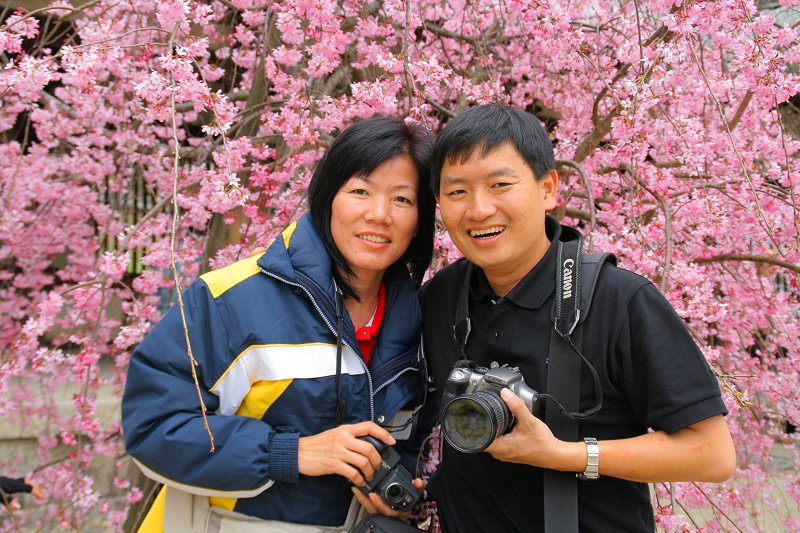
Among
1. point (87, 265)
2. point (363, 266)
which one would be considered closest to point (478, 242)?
point (363, 266)

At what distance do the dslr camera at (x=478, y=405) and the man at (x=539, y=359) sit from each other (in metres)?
0.04

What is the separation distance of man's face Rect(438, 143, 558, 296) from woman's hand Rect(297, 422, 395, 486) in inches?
18.7

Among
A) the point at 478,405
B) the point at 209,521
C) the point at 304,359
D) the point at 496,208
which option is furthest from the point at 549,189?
the point at 209,521

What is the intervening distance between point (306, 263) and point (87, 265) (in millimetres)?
3184

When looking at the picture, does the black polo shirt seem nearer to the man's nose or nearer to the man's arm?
the man's arm

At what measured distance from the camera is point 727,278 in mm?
3244

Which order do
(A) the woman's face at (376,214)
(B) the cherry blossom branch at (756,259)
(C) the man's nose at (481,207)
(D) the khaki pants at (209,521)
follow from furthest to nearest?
(B) the cherry blossom branch at (756,259) → (A) the woman's face at (376,214) → (D) the khaki pants at (209,521) → (C) the man's nose at (481,207)

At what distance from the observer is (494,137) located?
4.33ft

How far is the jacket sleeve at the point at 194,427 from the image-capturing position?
1.33 metres

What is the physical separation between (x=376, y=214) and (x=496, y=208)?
1.07 ft

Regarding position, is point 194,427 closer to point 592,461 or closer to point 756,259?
point 592,461

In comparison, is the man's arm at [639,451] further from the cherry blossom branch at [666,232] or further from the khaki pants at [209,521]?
the cherry blossom branch at [666,232]

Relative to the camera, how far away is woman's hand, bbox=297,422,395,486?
135cm

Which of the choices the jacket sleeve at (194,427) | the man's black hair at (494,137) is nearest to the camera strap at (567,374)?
the man's black hair at (494,137)
